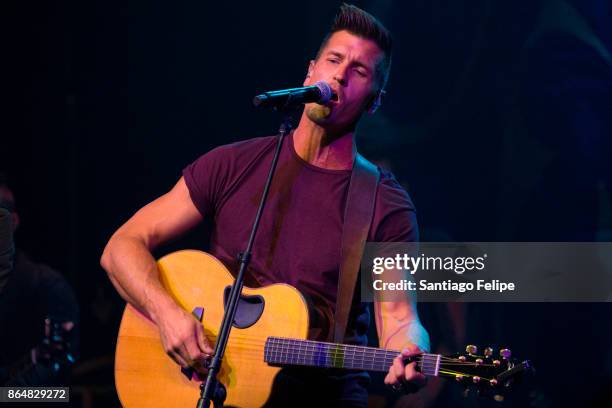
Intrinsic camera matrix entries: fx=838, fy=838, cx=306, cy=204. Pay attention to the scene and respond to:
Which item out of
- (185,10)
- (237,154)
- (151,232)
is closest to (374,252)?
(237,154)

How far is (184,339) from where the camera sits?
306 centimetres

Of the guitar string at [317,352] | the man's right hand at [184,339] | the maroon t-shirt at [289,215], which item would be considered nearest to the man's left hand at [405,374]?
the guitar string at [317,352]

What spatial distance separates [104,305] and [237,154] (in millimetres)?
3383

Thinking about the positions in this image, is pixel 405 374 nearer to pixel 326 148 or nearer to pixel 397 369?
pixel 397 369

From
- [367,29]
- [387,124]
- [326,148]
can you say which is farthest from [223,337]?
[387,124]

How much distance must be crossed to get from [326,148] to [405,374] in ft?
3.61

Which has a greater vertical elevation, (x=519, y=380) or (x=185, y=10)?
(x=185, y=10)

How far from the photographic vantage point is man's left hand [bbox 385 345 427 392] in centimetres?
278

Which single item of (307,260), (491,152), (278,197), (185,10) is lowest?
(307,260)

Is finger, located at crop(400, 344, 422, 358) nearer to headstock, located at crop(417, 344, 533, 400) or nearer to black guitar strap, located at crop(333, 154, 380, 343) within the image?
headstock, located at crop(417, 344, 533, 400)

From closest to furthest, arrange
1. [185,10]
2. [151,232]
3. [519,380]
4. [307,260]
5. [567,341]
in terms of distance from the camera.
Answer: [519,380] < [307,260] < [151,232] < [567,341] < [185,10]

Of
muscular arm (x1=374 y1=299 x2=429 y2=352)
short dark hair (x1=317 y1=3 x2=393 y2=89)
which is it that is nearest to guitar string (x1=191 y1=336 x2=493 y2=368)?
muscular arm (x1=374 y1=299 x2=429 y2=352)

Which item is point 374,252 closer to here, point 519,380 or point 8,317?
point 519,380

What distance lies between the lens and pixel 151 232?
353 centimetres
